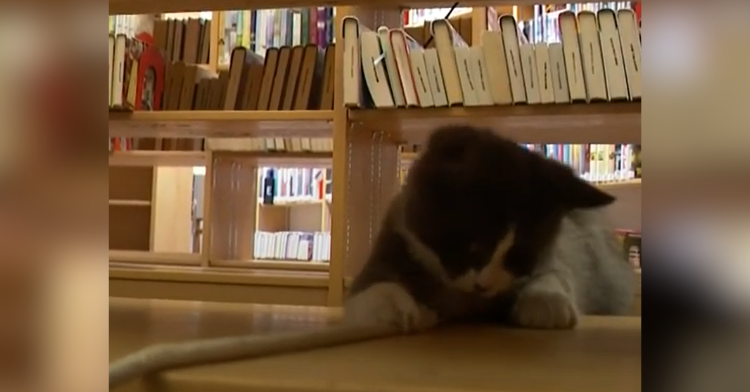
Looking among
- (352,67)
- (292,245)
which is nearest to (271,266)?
(352,67)

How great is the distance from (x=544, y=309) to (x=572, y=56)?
39.6 inches

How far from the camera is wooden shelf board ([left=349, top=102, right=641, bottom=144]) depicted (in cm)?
168

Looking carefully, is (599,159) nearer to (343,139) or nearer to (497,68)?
(497,68)

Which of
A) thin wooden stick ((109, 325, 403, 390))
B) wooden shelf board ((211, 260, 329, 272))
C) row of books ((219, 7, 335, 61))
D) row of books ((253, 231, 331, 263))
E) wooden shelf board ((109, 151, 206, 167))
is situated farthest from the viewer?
row of books ((253, 231, 331, 263))

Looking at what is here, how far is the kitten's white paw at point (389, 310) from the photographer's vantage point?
2.58 ft

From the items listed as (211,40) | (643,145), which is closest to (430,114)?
(643,145)

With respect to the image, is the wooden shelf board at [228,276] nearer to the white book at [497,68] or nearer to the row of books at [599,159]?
the white book at [497,68]

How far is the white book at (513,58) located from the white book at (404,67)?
23cm

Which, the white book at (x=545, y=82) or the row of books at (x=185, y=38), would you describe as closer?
the white book at (x=545, y=82)

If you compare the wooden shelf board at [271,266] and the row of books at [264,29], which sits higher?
the row of books at [264,29]

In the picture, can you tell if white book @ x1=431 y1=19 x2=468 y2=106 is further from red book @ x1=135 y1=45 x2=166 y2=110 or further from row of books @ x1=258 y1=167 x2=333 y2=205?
row of books @ x1=258 y1=167 x2=333 y2=205

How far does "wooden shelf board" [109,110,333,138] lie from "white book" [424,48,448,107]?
296 millimetres

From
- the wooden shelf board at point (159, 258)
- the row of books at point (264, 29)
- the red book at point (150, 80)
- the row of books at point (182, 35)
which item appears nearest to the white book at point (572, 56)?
the red book at point (150, 80)

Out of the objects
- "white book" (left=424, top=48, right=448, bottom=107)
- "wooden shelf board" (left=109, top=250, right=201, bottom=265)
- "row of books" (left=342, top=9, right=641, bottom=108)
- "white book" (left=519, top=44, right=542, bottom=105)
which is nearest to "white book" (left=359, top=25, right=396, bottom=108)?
"row of books" (left=342, top=9, right=641, bottom=108)
